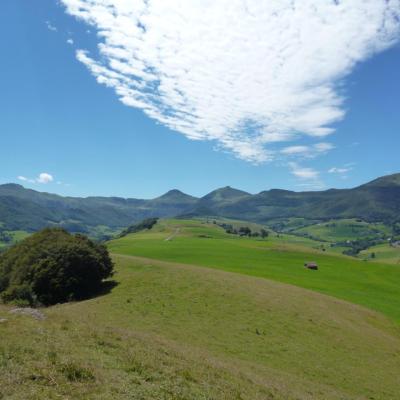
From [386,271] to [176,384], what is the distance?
10551cm

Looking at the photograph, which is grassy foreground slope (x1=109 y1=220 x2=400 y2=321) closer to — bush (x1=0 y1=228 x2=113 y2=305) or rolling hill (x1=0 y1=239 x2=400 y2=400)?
rolling hill (x1=0 y1=239 x2=400 y2=400)

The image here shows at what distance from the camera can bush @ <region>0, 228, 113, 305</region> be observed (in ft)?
169

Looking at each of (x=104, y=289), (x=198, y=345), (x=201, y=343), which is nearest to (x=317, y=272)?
(x=104, y=289)

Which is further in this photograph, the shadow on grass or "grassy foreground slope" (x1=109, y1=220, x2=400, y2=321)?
"grassy foreground slope" (x1=109, y1=220, x2=400, y2=321)

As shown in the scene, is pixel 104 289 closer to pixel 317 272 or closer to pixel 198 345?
pixel 198 345

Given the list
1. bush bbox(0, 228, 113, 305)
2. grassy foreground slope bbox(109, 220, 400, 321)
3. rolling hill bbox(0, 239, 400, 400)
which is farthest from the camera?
grassy foreground slope bbox(109, 220, 400, 321)

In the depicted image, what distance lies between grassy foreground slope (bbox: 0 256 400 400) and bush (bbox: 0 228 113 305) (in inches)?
215

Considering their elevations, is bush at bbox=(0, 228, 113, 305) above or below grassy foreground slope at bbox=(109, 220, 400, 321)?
above

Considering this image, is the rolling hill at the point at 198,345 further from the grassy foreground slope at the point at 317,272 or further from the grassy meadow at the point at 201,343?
the grassy foreground slope at the point at 317,272

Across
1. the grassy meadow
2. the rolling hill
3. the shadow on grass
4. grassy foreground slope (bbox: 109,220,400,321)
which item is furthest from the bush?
grassy foreground slope (bbox: 109,220,400,321)

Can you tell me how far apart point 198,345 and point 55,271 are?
30.4 m

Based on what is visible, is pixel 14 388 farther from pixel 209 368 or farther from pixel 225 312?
pixel 225 312

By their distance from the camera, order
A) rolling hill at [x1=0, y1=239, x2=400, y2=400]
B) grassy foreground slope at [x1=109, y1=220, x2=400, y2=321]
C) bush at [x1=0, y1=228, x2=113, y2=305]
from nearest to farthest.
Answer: rolling hill at [x1=0, y1=239, x2=400, y2=400], bush at [x1=0, y1=228, x2=113, y2=305], grassy foreground slope at [x1=109, y1=220, x2=400, y2=321]

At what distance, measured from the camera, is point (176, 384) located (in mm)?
16703
